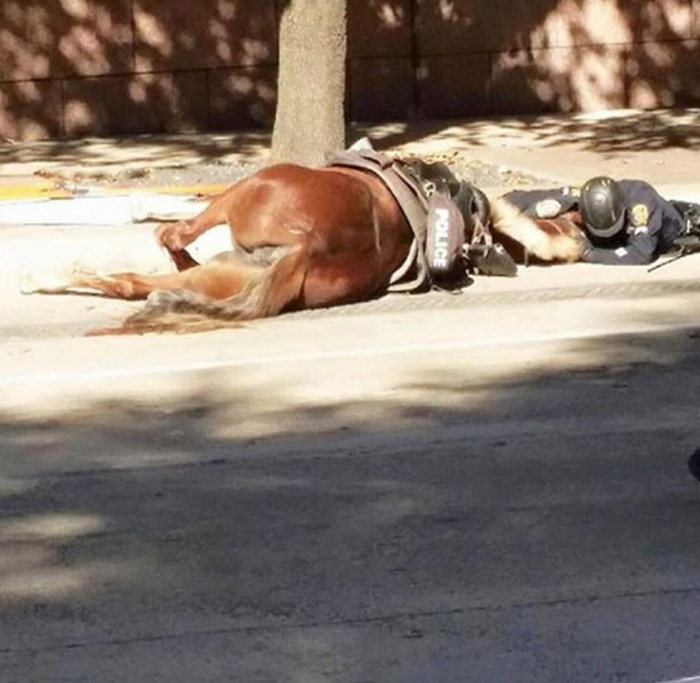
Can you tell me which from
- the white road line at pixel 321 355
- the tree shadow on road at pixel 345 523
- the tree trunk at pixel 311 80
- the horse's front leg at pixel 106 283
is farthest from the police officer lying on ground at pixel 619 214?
the tree trunk at pixel 311 80

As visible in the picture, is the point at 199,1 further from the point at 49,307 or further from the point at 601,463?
the point at 601,463

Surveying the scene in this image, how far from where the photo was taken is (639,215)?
38.2 feet

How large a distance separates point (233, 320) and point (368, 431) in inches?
92.7

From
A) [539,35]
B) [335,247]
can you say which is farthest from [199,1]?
[335,247]

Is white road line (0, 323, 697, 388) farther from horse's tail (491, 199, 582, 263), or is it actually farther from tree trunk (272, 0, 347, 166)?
tree trunk (272, 0, 347, 166)

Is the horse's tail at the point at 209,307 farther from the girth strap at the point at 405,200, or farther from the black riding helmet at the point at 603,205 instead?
the black riding helmet at the point at 603,205

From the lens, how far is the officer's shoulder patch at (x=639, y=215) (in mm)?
11594

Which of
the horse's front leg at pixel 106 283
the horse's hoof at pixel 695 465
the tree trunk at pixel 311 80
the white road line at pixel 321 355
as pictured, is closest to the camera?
the horse's hoof at pixel 695 465

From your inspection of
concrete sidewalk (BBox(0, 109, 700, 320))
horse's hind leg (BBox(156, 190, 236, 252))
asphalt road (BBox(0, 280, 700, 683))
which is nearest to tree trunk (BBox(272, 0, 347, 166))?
concrete sidewalk (BBox(0, 109, 700, 320))

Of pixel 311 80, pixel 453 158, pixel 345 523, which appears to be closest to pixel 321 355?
pixel 345 523

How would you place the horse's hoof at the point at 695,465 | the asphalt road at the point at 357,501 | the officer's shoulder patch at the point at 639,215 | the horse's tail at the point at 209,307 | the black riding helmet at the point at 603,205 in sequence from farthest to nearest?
the officer's shoulder patch at the point at 639,215, the black riding helmet at the point at 603,205, the horse's tail at the point at 209,307, the horse's hoof at the point at 695,465, the asphalt road at the point at 357,501

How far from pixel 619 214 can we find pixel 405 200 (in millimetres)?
1377

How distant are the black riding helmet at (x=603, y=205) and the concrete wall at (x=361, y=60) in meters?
6.51

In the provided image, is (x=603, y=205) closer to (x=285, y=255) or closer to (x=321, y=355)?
(x=285, y=255)
